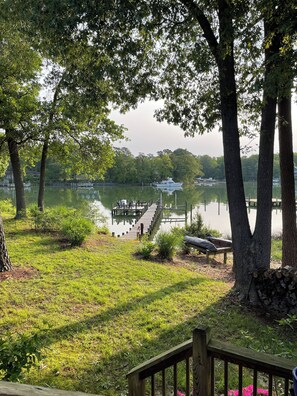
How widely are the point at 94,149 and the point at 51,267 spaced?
700 cm

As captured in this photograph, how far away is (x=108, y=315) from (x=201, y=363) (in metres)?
3.15

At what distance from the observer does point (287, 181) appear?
19.9 feet

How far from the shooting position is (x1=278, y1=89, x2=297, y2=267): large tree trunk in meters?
5.78

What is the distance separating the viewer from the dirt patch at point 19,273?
5594 millimetres

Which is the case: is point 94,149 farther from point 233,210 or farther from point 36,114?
point 233,210

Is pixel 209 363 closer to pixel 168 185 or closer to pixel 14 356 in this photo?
pixel 14 356

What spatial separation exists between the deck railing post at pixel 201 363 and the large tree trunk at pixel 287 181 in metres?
5.28

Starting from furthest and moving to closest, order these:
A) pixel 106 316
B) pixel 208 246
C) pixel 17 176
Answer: pixel 17 176, pixel 208 246, pixel 106 316

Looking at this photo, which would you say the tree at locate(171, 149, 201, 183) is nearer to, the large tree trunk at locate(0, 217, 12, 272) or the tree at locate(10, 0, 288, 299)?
the tree at locate(10, 0, 288, 299)

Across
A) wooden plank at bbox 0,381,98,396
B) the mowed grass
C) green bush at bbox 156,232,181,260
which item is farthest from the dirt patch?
wooden plank at bbox 0,381,98,396

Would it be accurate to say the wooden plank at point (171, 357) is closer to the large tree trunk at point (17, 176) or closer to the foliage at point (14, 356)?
the foliage at point (14, 356)

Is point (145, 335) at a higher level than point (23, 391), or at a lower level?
lower

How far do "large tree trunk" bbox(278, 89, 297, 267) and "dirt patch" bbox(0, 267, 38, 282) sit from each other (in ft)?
18.5

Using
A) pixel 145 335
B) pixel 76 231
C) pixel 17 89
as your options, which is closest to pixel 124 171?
pixel 17 89
